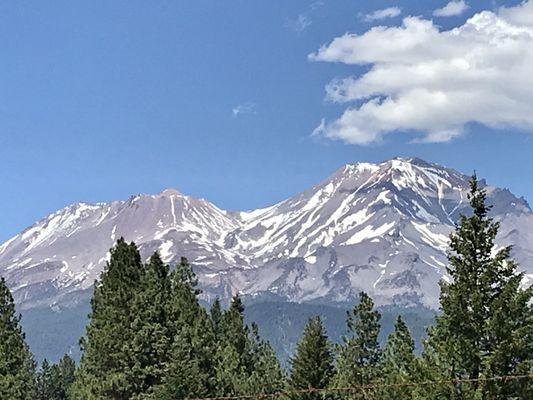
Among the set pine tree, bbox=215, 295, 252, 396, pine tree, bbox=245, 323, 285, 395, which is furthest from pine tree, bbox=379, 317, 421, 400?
pine tree, bbox=215, 295, 252, 396

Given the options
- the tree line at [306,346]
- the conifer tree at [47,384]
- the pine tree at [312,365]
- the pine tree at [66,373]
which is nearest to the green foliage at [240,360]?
the tree line at [306,346]

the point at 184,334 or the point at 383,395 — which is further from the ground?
the point at 184,334

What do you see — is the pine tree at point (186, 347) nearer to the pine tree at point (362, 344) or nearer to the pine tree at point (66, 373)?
the pine tree at point (362, 344)

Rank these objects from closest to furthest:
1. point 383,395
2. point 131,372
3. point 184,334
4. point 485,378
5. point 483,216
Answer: point 485,378 < point 483,216 < point 383,395 < point 131,372 < point 184,334

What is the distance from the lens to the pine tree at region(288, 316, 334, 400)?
54250 mm

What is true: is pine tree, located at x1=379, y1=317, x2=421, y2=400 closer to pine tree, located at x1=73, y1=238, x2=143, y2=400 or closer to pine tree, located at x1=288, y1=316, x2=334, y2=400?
pine tree, located at x1=288, y1=316, x2=334, y2=400

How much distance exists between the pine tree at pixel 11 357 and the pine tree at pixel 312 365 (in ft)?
61.9

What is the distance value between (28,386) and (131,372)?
14500 mm

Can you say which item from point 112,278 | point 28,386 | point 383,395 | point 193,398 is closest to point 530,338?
point 383,395

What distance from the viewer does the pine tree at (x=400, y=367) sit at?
3189cm

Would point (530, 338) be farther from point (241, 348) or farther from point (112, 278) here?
point (241, 348)

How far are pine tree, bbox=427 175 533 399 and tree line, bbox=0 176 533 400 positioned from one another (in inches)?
1.6

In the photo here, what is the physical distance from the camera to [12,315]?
62.1 metres

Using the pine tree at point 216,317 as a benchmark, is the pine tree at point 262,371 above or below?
below
